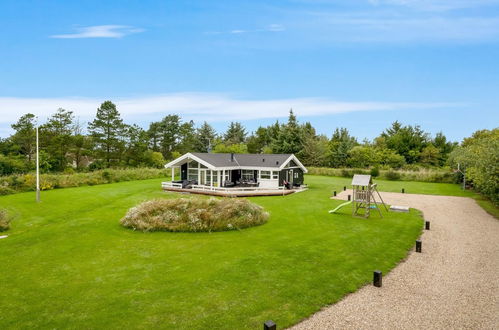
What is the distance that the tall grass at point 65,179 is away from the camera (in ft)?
89.5

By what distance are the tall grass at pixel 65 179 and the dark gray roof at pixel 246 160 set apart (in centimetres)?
1208

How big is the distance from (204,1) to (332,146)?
45.4m

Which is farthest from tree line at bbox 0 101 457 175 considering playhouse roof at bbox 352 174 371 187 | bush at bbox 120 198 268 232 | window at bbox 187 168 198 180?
playhouse roof at bbox 352 174 371 187

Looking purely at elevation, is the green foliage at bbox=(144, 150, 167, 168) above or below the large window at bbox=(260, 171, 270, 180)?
above

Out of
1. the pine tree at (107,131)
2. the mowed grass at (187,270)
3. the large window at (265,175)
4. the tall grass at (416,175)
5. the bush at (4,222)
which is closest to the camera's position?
the mowed grass at (187,270)

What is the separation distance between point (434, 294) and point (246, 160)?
2296cm

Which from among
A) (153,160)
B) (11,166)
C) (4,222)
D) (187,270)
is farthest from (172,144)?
(187,270)

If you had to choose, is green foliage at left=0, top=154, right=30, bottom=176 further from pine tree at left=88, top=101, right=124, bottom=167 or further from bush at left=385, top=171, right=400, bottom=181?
bush at left=385, top=171, right=400, bottom=181

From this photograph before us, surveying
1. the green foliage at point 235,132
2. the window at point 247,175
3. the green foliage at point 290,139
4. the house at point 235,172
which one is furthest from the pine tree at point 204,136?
the window at point 247,175

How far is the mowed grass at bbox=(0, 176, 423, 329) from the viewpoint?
24.1ft

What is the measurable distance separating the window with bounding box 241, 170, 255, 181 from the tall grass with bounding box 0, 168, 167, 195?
1475 centimetres

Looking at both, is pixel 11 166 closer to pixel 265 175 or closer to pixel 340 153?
pixel 265 175

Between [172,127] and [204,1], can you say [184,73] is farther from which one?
[172,127]

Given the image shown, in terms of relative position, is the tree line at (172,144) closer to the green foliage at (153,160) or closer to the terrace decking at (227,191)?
the green foliage at (153,160)
